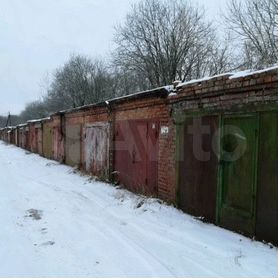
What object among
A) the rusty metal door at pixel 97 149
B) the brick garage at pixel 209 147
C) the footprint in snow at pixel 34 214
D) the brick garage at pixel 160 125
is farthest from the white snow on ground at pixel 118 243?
the rusty metal door at pixel 97 149

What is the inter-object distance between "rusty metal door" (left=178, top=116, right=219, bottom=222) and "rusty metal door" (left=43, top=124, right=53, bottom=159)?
16184 mm

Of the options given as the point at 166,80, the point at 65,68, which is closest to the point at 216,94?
the point at 166,80

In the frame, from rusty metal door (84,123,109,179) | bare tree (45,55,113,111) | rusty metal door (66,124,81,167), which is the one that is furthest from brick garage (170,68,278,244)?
bare tree (45,55,113,111)

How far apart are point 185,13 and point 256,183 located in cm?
2536

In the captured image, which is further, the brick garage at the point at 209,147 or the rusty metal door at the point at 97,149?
A: the rusty metal door at the point at 97,149

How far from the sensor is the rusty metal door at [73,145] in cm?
1633

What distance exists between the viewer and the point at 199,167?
725 centimetres

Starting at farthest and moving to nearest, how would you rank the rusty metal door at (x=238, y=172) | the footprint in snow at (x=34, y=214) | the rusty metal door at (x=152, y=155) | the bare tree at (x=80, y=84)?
the bare tree at (x=80, y=84) → the rusty metal door at (x=152, y=155) → the footprint in snow at (x=34, y=214) → the rusty metal door at (x=238, y=172)

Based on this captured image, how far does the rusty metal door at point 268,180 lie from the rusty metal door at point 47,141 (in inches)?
729

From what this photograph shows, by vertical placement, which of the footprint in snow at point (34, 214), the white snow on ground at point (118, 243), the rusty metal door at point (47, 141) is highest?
the rusty metal door at point (47, 141)

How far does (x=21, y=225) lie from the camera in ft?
22.8

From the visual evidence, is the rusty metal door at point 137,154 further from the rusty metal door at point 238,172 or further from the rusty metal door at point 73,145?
the rusty metal door at point 73,145

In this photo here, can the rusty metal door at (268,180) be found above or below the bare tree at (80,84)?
below

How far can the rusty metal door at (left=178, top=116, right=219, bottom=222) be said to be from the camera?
678 cm
